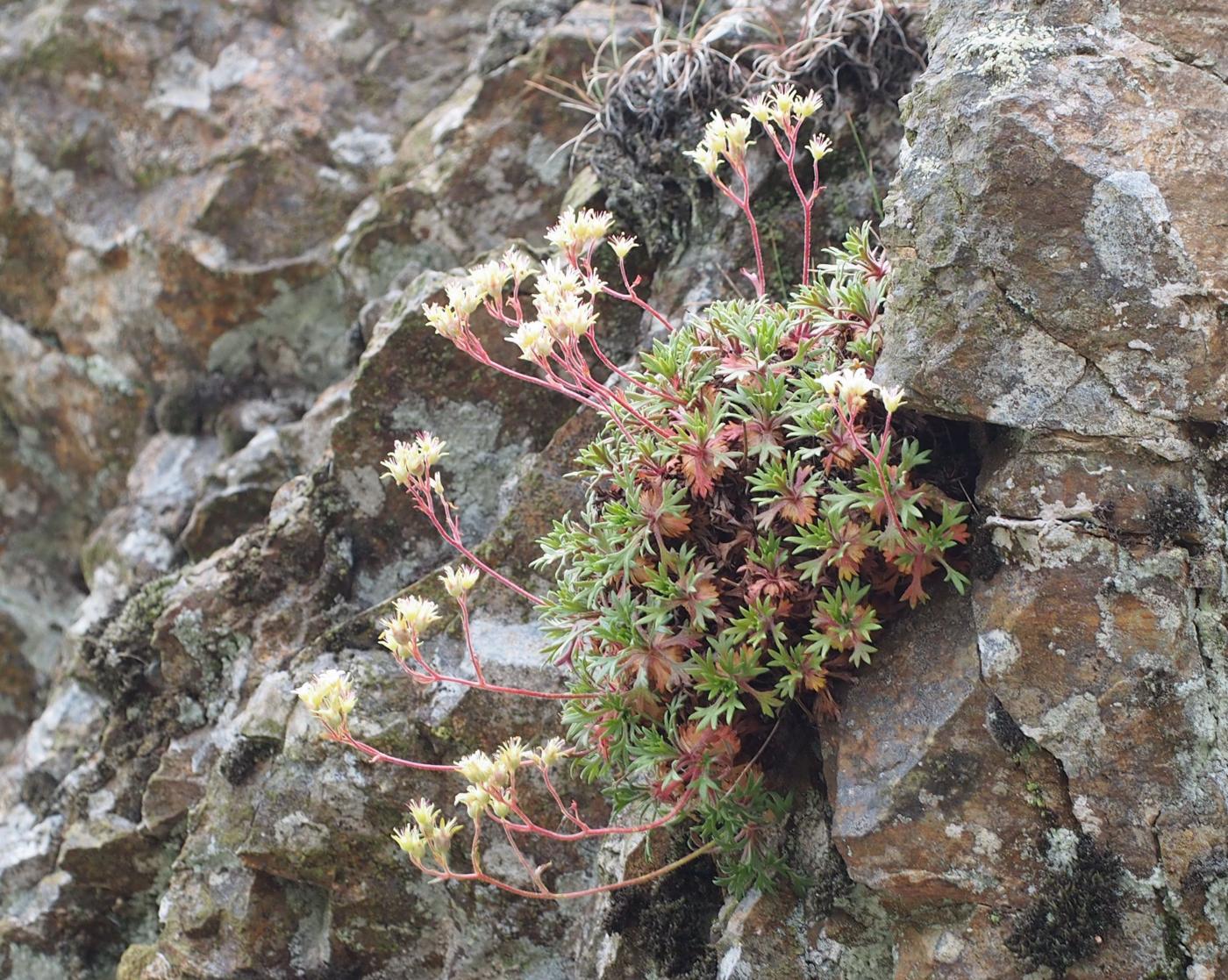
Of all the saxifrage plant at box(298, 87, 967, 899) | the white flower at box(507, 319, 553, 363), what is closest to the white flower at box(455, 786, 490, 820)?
the saxifrage plant at box(298, 87, 967, 899)

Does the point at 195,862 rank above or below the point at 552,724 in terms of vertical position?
below

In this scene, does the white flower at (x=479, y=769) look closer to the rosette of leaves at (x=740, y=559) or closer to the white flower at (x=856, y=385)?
the rosette of leaves at (x=740, y=559)

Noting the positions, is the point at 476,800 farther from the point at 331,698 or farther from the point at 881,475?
the point at 881,475

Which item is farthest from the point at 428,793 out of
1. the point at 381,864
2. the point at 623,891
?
the point at 623,891

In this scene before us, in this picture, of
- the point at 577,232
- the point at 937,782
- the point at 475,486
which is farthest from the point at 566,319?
the point at 475,486

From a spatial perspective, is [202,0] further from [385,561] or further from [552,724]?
[552,724]

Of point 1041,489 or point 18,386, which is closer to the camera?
point 1041,489

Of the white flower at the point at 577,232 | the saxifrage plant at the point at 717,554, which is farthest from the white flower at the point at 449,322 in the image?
the white flower at the point at 577,232
